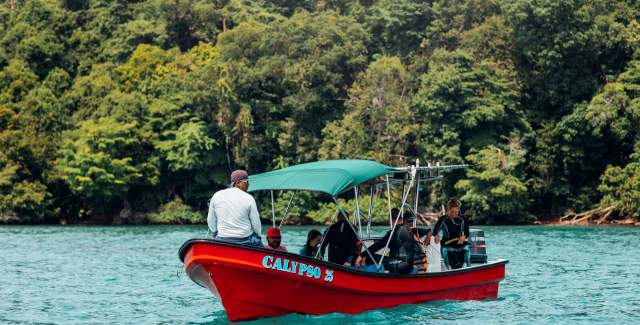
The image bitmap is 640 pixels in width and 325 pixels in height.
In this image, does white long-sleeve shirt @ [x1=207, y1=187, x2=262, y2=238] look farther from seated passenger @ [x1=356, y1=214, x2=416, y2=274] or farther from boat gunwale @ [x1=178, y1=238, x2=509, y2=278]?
seated passenger @ [x1=356, y1=214, x2=416, y2=274]

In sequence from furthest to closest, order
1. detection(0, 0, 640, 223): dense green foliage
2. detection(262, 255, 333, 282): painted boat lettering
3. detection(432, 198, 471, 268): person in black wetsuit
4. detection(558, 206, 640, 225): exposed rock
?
1. detection(0, 0, 640, 223): dense green foliage
2. detection(558, 206, 640, 225): exposed rock
3. detection(432, 198, 471, 268): person in black wetsuit
4. detection(262, 255, 333, 282): painted boat lettering

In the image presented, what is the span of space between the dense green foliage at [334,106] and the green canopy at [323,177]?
3453 centimetres

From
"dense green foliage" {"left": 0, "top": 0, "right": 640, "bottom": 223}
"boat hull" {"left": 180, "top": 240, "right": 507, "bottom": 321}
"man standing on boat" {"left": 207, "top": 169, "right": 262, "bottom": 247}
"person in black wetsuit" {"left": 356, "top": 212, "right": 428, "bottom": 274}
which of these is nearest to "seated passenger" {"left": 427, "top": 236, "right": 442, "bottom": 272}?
"person in black wetsuit" {"left": 356, "top": 212, "right": 428, "bottom": 274}

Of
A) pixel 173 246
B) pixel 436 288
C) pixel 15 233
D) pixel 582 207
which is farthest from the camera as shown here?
pixel 582 207

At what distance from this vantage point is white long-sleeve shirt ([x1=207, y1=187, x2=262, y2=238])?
52.6ft

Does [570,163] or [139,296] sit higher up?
[570,163]

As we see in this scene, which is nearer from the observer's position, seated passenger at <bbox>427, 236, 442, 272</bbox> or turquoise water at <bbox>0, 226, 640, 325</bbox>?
turquoise water at <bbox>0, 226, 640, 325</bbox>

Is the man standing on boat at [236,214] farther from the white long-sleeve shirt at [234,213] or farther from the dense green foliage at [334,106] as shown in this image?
the dense green foliage at [334,106]

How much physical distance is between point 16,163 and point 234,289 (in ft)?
151

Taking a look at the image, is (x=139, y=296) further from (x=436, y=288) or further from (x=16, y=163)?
(x=16, y=163)

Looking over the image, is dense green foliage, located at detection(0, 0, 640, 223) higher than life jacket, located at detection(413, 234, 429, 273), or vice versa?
dense green foliage, located at detection(0, 0, 640, 223)

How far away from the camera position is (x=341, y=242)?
59.9 feet

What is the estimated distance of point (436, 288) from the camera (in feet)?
63.4

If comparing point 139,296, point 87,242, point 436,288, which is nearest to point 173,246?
point 87,242
